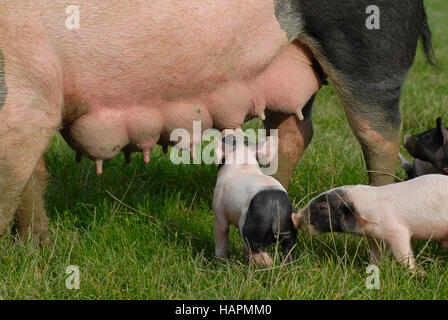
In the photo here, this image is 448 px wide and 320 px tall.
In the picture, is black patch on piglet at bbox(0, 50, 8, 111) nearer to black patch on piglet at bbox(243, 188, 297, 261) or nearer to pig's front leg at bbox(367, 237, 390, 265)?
black patch on piglet at bbox(243, 188, 297, 261)

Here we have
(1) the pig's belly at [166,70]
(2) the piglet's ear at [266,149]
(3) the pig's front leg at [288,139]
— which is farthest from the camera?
(3) the pig's front leg at [288,139]

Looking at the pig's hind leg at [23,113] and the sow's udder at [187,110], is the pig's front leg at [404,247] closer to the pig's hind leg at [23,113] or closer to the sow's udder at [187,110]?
the sow's udder at [187,110]

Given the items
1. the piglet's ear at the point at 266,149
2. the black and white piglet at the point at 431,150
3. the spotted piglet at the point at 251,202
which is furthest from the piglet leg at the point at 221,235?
the black and white piglet at the point at 431,150

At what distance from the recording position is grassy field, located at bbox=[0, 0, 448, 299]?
276 centimetres

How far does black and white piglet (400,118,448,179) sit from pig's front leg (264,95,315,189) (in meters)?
0.61

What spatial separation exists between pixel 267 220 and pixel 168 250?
626 mm

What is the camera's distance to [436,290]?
273 centimetres

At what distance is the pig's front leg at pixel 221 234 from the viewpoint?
3.11 m

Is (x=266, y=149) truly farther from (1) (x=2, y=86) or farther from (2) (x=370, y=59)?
(1) (x=2, y=86)

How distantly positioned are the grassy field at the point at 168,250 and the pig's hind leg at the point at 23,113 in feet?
1.26

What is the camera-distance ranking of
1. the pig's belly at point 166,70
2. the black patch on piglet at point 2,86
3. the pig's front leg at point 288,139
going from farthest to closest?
the pig's front leg at point 288,139 → the pig's belly at point 166,70 → the black patch on piglet at point 2,86

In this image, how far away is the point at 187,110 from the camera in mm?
3268
